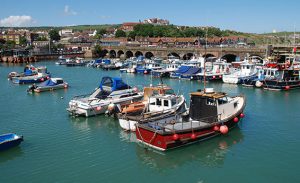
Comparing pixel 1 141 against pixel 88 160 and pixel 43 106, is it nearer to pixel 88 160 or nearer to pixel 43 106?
pixel 88 160

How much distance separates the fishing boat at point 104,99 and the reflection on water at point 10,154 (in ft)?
31.5

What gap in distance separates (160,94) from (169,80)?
32.4 m

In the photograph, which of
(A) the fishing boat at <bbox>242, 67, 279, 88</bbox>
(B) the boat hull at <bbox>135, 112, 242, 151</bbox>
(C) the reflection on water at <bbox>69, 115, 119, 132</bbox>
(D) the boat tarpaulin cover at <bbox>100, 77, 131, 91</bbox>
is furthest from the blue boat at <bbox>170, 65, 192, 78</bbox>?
(B) the boat hull at <bbox>135, 112, 242, 151</bbox>

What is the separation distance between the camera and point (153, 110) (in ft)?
98.2

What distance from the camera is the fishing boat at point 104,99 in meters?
33.5

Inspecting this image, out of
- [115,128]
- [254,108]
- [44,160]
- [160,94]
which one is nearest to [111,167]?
[44,160]

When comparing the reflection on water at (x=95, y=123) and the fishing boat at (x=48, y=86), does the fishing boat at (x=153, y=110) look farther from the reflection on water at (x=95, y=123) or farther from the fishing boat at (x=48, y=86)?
the fishing boat at (x=48, y=86)

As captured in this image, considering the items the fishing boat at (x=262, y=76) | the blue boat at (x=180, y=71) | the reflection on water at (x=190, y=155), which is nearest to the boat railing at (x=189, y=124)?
the reflection on water at (x=190, y=155)

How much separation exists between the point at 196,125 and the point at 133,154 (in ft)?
17.7

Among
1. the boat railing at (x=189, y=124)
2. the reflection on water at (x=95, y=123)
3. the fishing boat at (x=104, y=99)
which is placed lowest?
the reflection on water at (x=95, y=123)

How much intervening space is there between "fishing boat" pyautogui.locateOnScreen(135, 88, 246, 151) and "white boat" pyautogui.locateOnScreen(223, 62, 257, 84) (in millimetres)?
27612

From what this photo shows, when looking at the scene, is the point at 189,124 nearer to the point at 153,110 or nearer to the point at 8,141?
the point at 153,110

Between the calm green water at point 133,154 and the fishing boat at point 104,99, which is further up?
the fishing boat at point 104,99

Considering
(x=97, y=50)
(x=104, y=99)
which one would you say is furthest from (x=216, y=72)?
(x=97, y=50)
